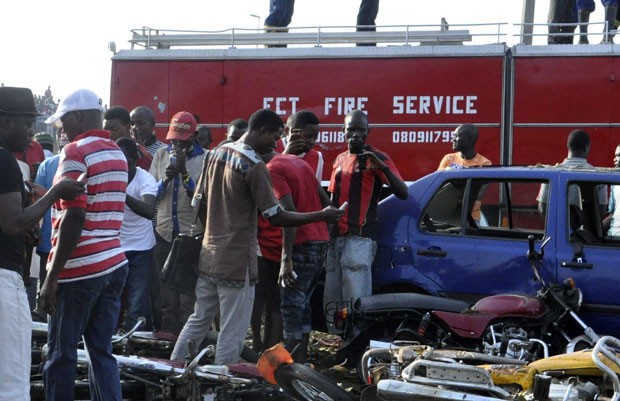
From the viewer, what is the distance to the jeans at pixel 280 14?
1231 centimetres

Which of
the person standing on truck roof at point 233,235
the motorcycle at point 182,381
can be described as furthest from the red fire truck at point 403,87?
the motorcycle at point 182,381

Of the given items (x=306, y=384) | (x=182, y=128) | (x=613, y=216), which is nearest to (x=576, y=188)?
(x=613, y=216)

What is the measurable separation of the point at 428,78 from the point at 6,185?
7461 mm

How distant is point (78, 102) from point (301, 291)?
238cm

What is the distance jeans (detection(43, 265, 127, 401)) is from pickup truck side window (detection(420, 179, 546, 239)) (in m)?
2.68

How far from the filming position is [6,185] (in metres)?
4.57

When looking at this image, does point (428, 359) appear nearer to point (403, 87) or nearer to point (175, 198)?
point (175, 198)

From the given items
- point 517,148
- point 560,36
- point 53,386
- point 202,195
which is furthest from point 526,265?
point 560,36

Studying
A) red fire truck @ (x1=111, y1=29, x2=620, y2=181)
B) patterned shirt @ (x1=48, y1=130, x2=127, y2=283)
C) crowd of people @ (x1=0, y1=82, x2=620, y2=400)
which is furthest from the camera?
red fire truck @ (x1=111, y1=29, x2=620, y2=181)

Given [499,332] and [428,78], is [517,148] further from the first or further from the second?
[499,332]

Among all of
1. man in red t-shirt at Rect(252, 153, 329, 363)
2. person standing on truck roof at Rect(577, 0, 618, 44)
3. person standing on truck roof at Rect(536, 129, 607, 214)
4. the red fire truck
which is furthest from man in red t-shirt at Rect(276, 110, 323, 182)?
person standing on truck roof at Rect(577, 0, 618, 44)

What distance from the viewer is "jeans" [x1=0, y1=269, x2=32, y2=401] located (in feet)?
15.0

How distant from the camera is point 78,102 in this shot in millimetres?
5332

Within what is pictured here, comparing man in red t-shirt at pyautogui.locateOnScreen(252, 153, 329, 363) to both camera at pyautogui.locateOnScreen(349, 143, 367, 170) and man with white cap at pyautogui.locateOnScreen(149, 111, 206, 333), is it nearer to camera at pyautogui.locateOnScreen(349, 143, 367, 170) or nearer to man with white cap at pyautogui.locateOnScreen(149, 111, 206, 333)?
camera at pyautogui.locateOnScreen(349, 143, 367, 170)
